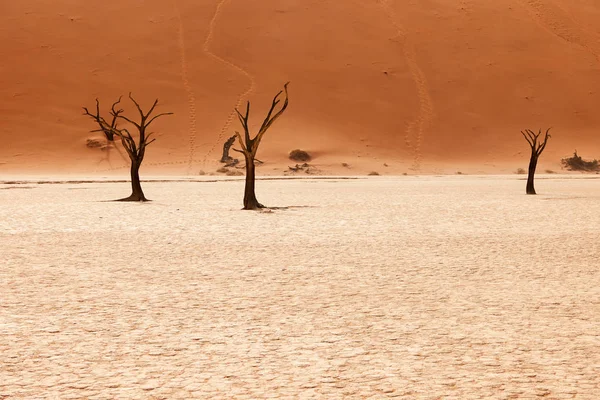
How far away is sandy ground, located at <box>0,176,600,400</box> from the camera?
523cm

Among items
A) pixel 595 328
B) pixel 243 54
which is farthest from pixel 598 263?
pixel 243 54

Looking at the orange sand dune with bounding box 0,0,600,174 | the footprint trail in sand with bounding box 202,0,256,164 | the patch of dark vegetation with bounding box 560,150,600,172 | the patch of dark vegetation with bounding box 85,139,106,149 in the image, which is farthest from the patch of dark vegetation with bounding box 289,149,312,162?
the patch of dark vegetation with bounding box 560,150,600,172

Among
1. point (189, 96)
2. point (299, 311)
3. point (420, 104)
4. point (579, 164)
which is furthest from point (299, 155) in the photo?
point (299, 311)

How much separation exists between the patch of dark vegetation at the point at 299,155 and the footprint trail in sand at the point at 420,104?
6.46 metres

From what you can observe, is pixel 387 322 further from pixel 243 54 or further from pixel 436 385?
pixel 243 54

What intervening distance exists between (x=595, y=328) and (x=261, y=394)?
3.17 metres

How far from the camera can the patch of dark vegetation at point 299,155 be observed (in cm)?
5059

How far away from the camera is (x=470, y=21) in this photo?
69625 millimetres

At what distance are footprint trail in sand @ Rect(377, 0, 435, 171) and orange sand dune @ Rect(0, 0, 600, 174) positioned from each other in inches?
5.2

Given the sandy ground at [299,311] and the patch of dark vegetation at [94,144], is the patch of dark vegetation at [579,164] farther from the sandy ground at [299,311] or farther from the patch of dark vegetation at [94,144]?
the sandy ground at [299,311]

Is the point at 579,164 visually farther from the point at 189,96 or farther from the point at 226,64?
the point at 189,96

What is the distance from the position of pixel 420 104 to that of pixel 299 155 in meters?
12.4

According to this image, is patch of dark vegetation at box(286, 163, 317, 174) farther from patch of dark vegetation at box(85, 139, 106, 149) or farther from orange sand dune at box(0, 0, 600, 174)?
patch of dark vegetation at box(85, 139, 106, 149)

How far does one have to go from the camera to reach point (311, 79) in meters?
60.3
